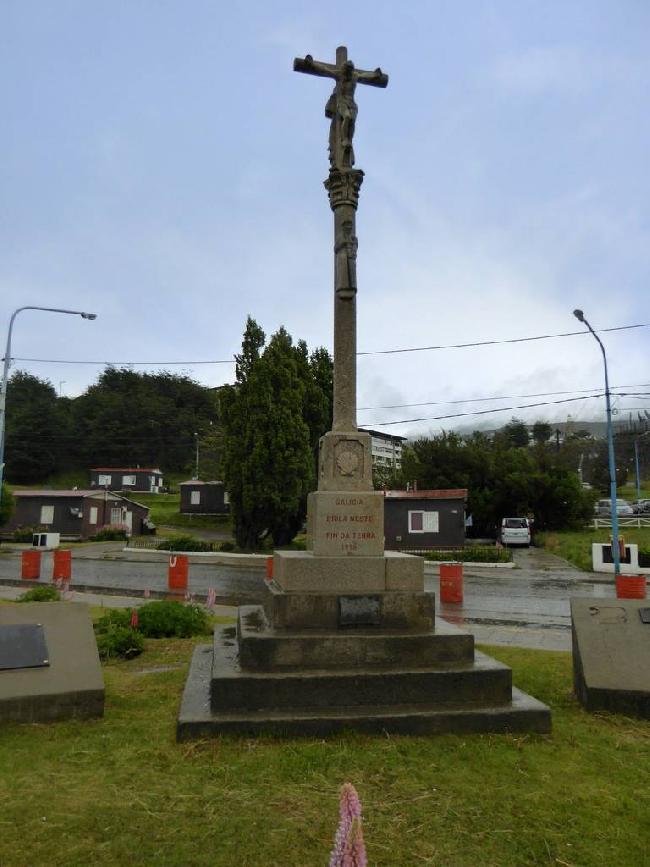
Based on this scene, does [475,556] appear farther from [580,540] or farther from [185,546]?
[185,546]

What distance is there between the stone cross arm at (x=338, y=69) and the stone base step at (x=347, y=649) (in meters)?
6.59

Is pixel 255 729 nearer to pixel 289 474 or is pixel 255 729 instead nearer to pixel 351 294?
pixel 351 294

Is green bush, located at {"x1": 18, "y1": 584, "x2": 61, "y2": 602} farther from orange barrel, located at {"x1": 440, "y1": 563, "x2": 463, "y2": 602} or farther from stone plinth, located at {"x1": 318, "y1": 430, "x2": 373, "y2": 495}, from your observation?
orange barrel, located at {"x1": 440, "y1": 563, "x2": 463, "y2": 602}

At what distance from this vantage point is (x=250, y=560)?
88.6 ft

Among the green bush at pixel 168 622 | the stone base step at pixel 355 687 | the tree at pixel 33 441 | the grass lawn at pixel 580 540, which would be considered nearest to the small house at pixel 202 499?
the grass lawn at pixel 580 540

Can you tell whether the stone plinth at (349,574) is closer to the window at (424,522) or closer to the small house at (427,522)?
the small house at (427,522)

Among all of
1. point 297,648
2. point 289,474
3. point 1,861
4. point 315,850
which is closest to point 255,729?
point 297,648

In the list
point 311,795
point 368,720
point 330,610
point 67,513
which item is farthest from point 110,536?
point 311,795

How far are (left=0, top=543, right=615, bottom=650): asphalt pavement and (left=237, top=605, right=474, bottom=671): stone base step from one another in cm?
417

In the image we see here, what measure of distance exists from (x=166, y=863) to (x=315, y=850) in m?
0.76

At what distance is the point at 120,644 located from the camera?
313 inches

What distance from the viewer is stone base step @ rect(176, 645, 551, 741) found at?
498 centimetres

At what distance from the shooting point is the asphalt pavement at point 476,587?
11.4m

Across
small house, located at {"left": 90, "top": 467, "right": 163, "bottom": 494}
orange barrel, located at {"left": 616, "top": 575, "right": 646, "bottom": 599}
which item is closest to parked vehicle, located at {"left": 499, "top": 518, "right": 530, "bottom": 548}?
orange barrel, located at {"left": 616, "top": 575, "right": 646, "bottom": 599}
